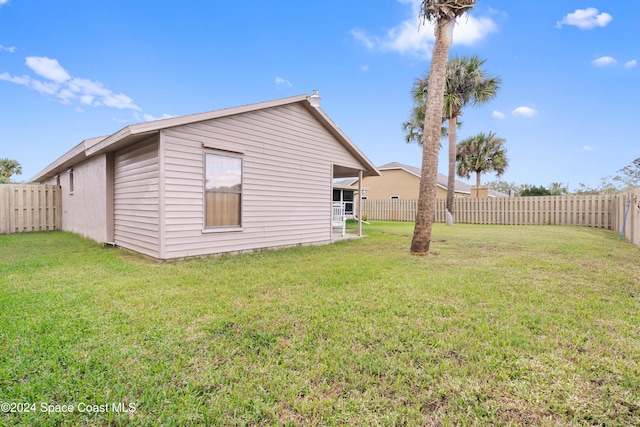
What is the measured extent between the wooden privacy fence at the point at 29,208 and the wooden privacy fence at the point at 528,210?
1919 centimetres

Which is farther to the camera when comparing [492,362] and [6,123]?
[6,123]

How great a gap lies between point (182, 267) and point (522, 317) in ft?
17.5

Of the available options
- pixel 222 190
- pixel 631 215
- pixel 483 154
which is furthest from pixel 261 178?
pixel 483 154

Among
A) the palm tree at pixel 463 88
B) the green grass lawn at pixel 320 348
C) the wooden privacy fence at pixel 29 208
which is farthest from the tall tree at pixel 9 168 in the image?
the palm tree at pixel 463 88

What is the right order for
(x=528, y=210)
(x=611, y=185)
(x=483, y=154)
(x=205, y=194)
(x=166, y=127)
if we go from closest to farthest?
(x=166, y=127), (x=205, y=194), (x=528, y=210), (x=611, y=185), (x=483, y=154)

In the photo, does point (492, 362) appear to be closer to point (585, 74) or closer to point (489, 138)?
point (585, 74)

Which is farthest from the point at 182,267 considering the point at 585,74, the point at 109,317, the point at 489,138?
the point at 489,138

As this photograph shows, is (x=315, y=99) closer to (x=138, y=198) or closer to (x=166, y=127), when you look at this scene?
(x=166, y=127)

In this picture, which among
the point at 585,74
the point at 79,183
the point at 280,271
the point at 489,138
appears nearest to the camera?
the point at 280,271

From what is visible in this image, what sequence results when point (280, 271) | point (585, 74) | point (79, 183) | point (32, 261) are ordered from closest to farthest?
point (280, 271) → point (32, 261) → point (79, 183) → point (585, 74)

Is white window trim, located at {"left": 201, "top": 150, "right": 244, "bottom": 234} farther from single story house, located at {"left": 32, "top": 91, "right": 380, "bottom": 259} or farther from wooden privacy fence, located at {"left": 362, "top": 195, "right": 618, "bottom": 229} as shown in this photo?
wooden privacy fence, located at {"left": 362, "top": 195, "right": 618, "bottom": 229}

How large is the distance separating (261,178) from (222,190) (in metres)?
1.09

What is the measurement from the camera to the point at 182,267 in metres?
5.55

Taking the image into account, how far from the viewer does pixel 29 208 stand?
38.5ft
